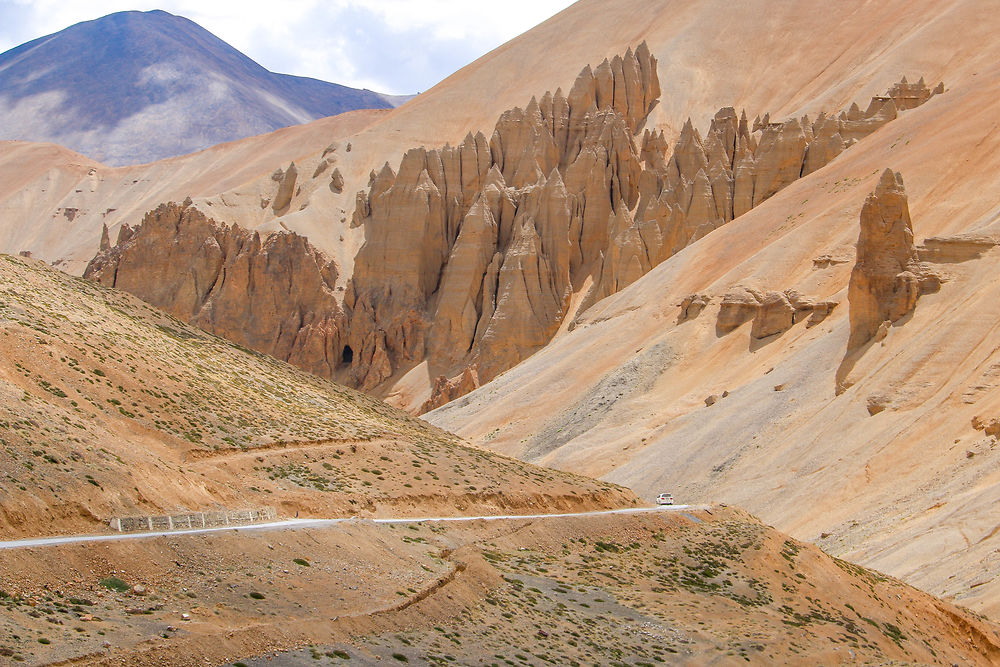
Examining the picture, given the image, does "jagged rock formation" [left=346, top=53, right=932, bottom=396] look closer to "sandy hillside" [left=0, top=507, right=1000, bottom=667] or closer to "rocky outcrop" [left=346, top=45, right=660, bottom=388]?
"rocky outcrop" [left=346, top=45, right=660, bottom=388]

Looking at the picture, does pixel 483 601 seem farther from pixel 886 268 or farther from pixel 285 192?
pixel 285 192

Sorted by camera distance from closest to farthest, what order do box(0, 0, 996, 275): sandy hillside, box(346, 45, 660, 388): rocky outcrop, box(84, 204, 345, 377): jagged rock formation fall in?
box(346, 45, 660, 388): rocky outcrop
box(84, 204, 345, 377): jagged rock formation
box(0, 0, 996, 275): sandy hillside

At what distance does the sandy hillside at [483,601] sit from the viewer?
19484mm

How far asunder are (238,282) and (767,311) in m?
52.8

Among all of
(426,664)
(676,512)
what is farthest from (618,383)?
(426,664)

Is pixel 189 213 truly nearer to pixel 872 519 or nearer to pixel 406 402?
pixel 406 402

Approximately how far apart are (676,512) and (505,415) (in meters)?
34.8

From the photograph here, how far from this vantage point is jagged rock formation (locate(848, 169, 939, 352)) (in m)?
55.9

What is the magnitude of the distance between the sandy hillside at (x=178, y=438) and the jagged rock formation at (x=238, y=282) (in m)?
57.0

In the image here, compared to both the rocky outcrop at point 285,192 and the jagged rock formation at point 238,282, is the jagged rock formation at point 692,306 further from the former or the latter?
the rocky outcrop at point 285,192

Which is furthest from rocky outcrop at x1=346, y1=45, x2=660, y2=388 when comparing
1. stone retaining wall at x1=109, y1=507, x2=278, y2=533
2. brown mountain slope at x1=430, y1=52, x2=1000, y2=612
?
stone retaining wall at x1=109, y1=507, x2=278, y2=533

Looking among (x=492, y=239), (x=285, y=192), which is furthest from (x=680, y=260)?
(x=285, y=192)

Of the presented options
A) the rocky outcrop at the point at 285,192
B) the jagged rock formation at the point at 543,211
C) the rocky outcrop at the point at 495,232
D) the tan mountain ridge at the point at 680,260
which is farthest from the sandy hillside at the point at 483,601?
the rocky outcrop at the point at 285,192

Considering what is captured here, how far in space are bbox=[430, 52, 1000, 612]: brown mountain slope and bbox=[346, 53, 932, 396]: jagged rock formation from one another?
6.02 meters
